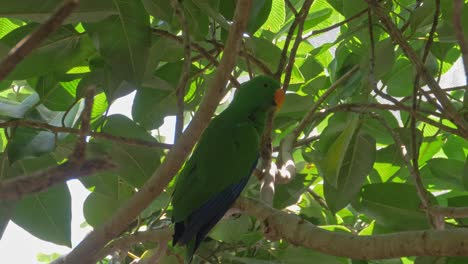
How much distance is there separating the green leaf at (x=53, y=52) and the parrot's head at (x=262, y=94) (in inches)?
15.1

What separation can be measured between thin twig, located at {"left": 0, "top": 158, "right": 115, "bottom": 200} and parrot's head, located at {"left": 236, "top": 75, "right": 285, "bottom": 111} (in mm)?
1051

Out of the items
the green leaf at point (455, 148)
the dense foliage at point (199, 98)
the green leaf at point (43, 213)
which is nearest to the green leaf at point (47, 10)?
the dense foliage at point (199, 98)

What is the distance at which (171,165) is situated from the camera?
2.81ft

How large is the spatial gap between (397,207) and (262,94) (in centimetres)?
40

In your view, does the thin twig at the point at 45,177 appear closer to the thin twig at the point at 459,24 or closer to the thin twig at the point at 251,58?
the thin twig at the point at 459,24

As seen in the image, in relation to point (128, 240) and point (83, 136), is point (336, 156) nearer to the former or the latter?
point (128, 240)

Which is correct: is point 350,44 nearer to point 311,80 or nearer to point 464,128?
point 311,80

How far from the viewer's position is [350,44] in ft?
5.27

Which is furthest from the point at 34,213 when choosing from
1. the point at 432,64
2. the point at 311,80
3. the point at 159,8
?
the point at 432,64

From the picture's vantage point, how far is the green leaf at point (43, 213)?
4.37 ft

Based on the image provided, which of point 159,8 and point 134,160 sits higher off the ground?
point 159,8

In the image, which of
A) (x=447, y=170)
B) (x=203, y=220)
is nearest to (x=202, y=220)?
(x=203, y=220)

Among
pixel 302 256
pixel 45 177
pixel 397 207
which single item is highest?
pixel 45 177

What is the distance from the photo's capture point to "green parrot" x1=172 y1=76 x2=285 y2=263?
127 centimetres
